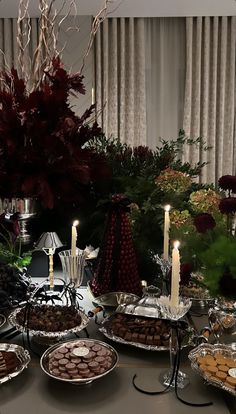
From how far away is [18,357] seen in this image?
807mm

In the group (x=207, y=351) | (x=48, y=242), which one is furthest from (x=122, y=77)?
(x=207, y=351)

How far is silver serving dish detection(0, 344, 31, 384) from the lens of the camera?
2.42 ft

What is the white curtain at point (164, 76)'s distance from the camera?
3.54m

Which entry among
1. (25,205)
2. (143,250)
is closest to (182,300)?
(143,250)

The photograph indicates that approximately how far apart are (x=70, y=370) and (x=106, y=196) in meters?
0.80

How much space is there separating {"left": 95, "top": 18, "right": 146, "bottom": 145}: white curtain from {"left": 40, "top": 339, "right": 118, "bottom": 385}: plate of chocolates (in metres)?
2.83

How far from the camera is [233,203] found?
2.84 ft

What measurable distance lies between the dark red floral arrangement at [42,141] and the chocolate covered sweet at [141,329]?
0.47 metres

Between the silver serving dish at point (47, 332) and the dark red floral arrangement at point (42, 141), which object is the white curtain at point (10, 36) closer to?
the dark red floral arrangement at point (42, 141)

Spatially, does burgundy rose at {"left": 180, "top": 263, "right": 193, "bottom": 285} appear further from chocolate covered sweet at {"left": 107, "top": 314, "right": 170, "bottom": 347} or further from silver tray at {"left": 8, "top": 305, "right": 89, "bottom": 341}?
silver tray at {"left": 8, "top": 305, "right": 89, "bottom": 341}

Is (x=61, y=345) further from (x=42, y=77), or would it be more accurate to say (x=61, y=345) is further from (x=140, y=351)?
(x=42, y=77)

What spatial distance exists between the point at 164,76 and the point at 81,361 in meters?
3.22

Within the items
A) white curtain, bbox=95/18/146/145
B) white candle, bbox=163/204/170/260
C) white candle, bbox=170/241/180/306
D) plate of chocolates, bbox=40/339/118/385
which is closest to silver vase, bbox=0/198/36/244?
white candle, bbox=163/204/170/260

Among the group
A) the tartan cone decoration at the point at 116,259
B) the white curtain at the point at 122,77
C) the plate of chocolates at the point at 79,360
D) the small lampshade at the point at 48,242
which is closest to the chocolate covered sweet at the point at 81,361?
the plate of chocolates at the point at 79,360
